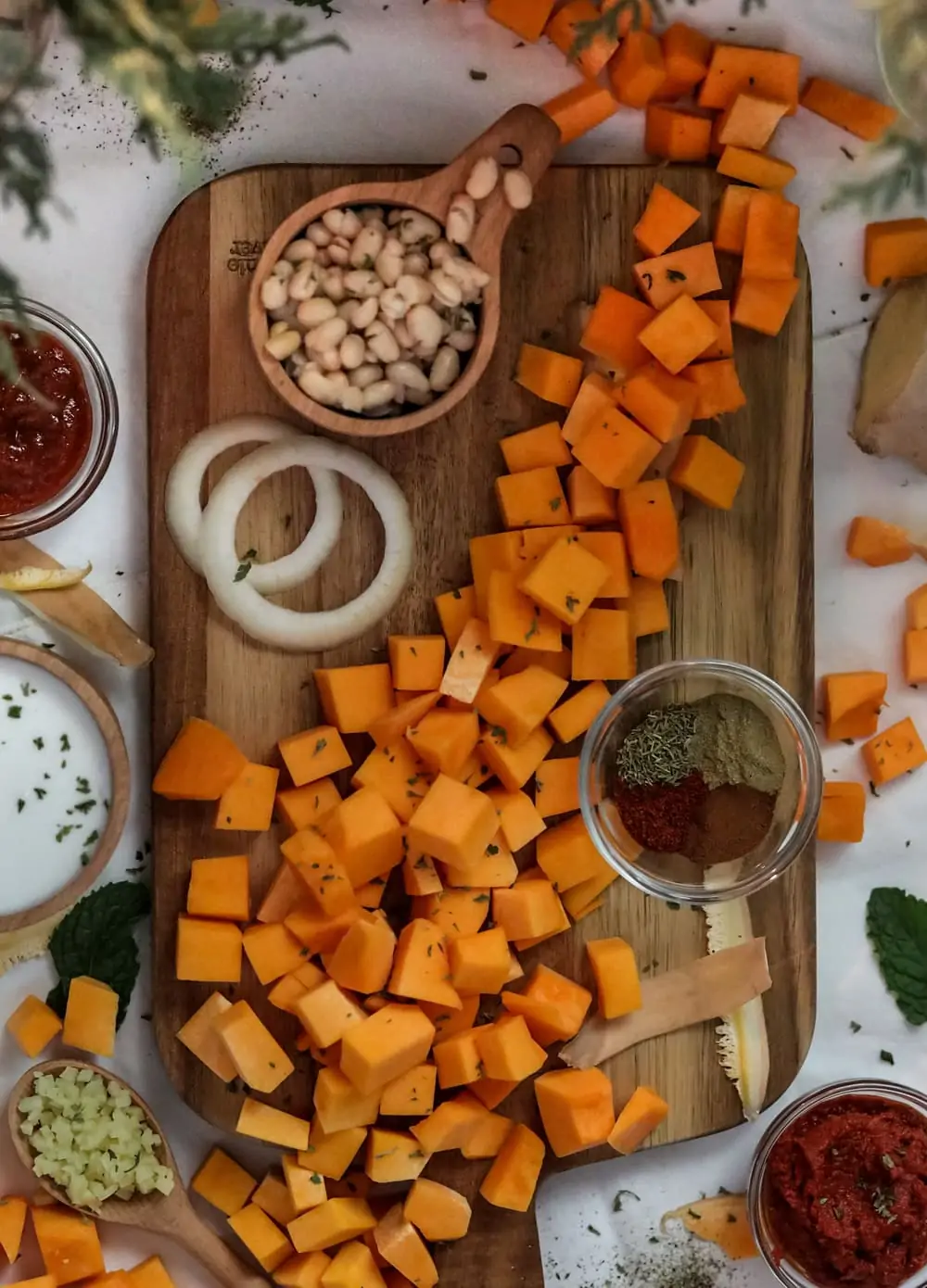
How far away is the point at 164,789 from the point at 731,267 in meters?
0.81

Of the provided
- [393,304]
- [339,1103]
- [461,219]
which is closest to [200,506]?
[393,304]

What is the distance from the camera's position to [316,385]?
4.31 feet

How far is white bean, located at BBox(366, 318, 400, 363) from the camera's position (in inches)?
51.8

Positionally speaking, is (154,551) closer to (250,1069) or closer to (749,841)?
(250,1069)

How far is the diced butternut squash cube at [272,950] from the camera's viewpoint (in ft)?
4.57

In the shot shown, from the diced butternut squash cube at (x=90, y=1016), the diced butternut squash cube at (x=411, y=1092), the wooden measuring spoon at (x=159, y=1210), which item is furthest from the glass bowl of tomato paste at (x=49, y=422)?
the diced butternut squash cube at (x=411, y=1092)

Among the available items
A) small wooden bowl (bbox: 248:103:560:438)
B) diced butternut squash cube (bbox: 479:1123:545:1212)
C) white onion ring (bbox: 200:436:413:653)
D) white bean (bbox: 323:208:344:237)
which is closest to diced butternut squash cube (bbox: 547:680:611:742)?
white onion ring (bbox: 200:436:413:653)

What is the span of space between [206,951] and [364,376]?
2.00 ft

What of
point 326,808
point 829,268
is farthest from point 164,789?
point 829,268

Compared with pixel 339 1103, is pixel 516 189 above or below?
above

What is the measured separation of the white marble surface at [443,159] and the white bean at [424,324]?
0.22 meters

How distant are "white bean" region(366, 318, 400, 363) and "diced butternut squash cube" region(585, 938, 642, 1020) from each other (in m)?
0.66

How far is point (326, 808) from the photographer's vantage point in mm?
1411

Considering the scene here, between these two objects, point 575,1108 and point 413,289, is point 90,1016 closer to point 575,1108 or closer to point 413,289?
point 575,1108
